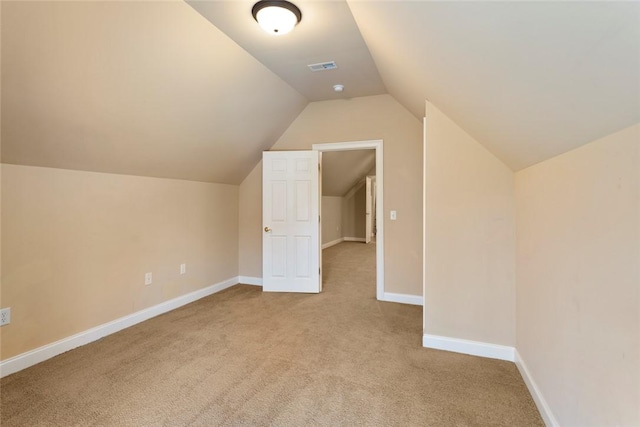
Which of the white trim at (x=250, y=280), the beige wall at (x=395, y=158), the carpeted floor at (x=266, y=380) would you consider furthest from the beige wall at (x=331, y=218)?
the carpeted floor at (x=266, y=380)

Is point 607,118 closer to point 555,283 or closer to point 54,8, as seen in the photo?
point 555,283

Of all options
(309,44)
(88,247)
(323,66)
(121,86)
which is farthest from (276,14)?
(88,247)

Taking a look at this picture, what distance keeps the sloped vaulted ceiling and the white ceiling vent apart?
471mm

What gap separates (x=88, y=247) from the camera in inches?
104

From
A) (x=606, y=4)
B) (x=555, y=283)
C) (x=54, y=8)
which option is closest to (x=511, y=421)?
(x=555, y=283)

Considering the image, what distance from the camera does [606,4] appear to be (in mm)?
697

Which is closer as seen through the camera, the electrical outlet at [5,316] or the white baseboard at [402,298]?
the electrical outlet at [5,316]

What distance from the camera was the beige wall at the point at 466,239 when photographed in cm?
235

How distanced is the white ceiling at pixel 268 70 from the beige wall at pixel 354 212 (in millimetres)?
6237

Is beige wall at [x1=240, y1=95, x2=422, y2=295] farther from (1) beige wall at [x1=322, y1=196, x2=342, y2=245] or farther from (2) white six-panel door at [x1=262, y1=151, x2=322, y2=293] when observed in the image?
(1) beige wall at [x1=322, y1=196, x2=342, y2=245]

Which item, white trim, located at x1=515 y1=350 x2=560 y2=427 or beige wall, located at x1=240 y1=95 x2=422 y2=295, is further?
beige wall, located at x1=240 y1=95 x2=422 y2=295

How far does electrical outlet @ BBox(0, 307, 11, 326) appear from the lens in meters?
2.11

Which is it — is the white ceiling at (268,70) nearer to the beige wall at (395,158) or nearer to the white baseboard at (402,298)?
the beige wall at (395,158)

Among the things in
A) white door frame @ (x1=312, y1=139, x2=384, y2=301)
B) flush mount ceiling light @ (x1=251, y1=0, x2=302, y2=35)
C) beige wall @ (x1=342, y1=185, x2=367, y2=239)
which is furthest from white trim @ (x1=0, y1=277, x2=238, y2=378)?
beige wall @ (x1=342, y1=185, x2=367, y2=239)
